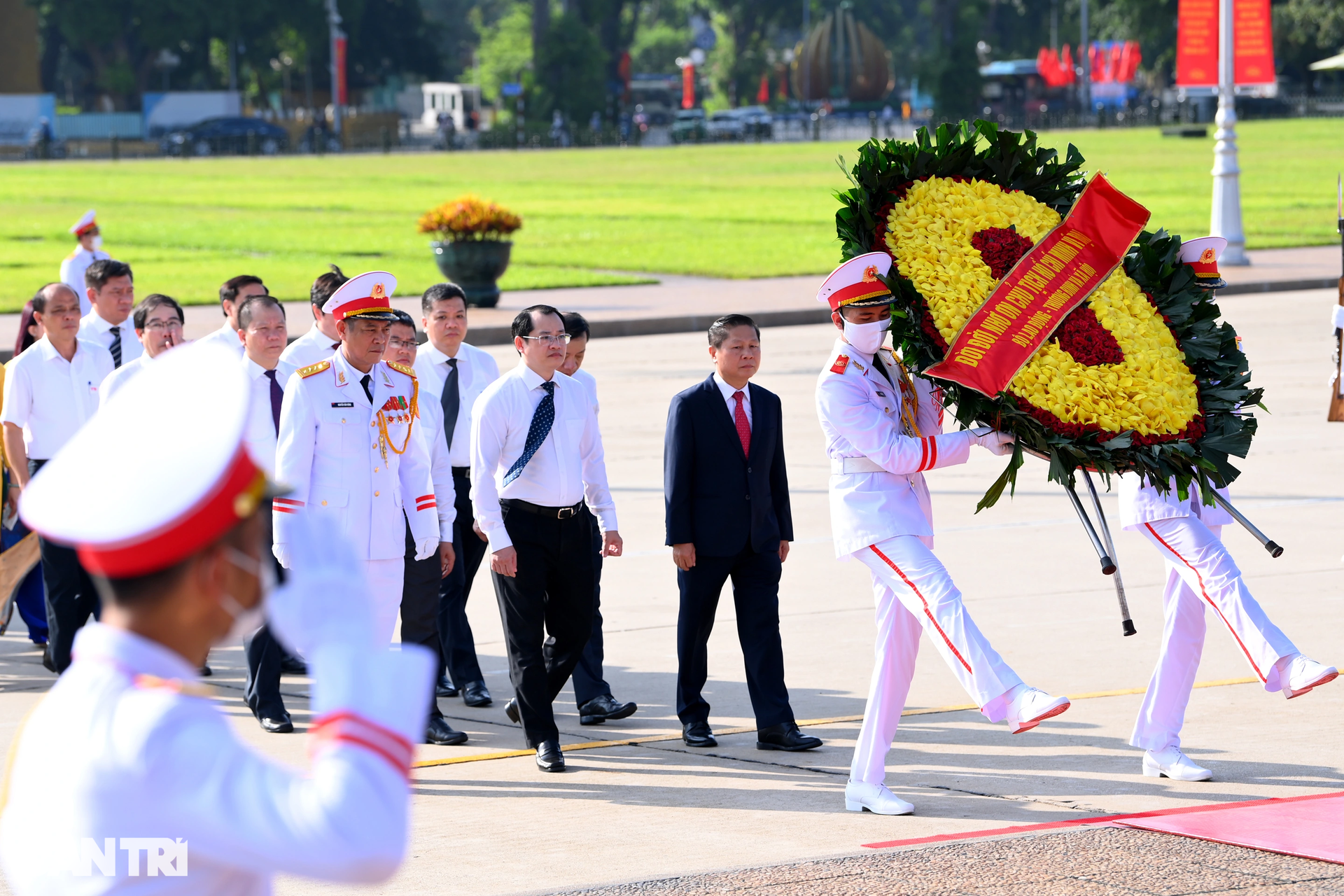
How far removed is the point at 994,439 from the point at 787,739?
1.66m

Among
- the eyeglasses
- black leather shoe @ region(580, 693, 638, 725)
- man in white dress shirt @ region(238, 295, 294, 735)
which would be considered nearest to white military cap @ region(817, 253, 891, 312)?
the eyeglasses

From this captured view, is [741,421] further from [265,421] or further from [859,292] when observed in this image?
[265,421]

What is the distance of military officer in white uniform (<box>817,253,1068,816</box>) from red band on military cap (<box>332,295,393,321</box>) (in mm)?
1908

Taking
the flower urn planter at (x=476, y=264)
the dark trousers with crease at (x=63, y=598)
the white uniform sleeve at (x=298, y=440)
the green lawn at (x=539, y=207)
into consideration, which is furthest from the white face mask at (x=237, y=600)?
the green lawn at (x=539, y=207)

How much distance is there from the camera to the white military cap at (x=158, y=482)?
2.12 metres

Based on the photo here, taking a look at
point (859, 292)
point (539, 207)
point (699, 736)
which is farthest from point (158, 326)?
point (539, 207)

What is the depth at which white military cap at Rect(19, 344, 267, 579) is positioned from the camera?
6.96 feet

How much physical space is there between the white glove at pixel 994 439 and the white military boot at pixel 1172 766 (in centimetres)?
134

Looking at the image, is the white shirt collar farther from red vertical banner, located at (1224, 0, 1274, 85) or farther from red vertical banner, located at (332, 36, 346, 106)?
red vertical banner, located at (332, 36, 346, 106)

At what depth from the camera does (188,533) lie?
2.14 meters

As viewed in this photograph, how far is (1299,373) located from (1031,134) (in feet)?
41.9

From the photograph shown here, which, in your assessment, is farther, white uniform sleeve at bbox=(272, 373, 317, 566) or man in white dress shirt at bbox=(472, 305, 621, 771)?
man in white dress shirt at bbox=(472, 305, 621, 771)

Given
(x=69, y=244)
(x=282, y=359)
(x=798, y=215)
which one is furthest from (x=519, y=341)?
(x=798, y=215)

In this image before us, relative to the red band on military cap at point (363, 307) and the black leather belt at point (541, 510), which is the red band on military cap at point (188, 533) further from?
the black leather belt at point (541, 510)
